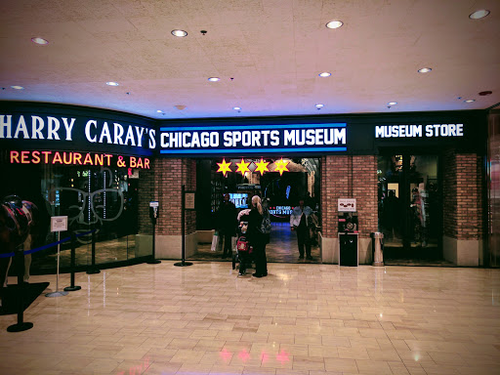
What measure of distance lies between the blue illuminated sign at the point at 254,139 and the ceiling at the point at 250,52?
4.04ft

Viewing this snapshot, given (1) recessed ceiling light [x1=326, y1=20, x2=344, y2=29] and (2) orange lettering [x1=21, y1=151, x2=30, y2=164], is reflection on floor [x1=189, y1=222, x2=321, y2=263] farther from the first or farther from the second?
(1) recessed ceiling light [x1=326, y1=20, x2=344, y2=29]

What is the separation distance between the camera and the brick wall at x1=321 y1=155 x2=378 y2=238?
8758 mm

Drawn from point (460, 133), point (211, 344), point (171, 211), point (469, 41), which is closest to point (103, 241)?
point (171, 211)

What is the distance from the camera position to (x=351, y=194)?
8812 mm

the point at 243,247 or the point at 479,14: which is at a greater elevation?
the point at 479,14

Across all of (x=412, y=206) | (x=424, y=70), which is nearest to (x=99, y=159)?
(x=424, y=70)

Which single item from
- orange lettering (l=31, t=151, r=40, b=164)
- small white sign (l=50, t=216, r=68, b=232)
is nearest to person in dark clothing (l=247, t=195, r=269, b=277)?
small white sign (l=50, t=216, r=68, b=232)

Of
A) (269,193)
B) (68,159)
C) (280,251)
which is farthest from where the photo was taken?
(269,193)

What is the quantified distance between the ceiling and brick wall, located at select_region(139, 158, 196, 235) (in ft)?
7.37

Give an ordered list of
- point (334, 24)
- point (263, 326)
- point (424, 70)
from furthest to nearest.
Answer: point (424, 70)
point (263, 326)
point (334, 24)

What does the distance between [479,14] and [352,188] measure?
535cm

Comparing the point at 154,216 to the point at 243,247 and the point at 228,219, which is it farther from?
the point at 243,247

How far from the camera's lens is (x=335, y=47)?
4703 millimetres

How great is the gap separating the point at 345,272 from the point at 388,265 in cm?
141
